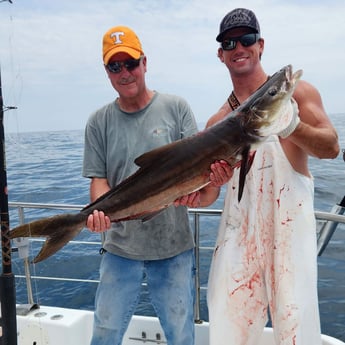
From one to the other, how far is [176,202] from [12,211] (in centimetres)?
960

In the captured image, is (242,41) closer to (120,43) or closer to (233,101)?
(233,101)

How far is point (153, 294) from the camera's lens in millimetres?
2936

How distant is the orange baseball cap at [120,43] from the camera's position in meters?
2.81

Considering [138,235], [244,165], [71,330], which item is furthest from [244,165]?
[71,330]

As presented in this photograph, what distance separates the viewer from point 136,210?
2637 millimetres

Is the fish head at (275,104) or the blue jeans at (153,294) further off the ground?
the fish head at (275,104)

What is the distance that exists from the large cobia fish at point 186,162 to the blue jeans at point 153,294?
452mm

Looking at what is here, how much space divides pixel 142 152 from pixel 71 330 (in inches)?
72.2

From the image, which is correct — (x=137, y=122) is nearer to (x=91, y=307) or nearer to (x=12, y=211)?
(x=91, y=307)

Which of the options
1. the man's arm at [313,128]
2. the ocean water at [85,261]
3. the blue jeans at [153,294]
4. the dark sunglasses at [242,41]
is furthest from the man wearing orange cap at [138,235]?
the ocean water at [85,261]

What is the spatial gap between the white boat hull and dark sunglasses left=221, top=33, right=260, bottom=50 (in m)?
2.39

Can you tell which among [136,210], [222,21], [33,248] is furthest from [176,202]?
[33,248]

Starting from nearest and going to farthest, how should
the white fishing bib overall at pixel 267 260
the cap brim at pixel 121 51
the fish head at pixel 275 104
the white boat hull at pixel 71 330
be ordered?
the fish head at pixel 275 104 → the white fishing bib overall at pixel 267 260 → the cap brim at pixel 121 51 → the white boat hull at pixel 71 330

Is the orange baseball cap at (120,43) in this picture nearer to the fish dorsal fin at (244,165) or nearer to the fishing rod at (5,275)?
the fishing rod at (5,275)
